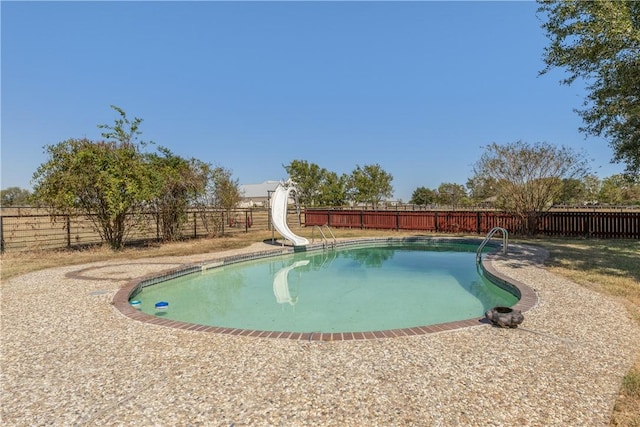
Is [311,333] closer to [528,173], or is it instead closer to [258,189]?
[528,173]

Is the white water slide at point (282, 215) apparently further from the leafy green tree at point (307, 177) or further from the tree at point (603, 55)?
the leafy green tree at point (307, 177)

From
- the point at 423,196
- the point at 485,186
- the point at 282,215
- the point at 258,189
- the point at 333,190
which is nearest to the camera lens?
the point at 282,215

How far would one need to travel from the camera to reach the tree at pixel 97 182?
10.0m

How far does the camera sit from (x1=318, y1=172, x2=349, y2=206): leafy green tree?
126 ft

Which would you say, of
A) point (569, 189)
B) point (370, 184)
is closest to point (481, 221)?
point (569, 189)

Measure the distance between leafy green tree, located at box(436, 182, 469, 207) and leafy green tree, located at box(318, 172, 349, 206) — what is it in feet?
77.1

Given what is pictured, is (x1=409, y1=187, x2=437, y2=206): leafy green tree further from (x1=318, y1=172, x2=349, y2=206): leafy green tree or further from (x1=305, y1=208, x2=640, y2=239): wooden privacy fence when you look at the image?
(x1=305, y1=208, x2=640, y2=239): wooden privacy fence

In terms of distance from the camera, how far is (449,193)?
5891 centimetres

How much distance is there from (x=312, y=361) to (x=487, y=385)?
57.6 inches

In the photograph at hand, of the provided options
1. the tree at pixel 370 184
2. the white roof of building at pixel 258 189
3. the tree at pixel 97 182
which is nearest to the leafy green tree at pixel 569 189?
the tree at pixel 97 182

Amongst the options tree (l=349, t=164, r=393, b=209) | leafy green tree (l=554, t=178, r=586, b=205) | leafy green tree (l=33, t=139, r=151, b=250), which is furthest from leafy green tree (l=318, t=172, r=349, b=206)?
leafy green tree (l=33, t=139, r=151, b=250)

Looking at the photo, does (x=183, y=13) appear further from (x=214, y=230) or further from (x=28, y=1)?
(x=214, y=230)

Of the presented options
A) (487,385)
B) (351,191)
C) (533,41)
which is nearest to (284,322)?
(487,385)

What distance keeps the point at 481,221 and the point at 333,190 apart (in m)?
23.3
